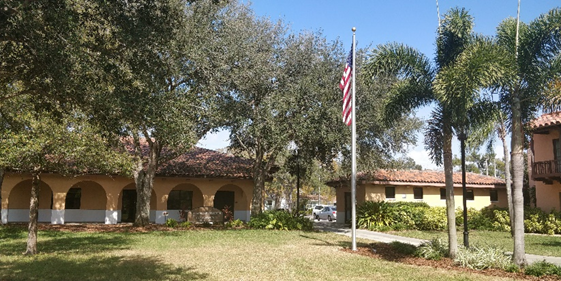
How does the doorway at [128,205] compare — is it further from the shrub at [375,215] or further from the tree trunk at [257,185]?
the shrub at [375,215]

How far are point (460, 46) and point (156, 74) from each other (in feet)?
28.6

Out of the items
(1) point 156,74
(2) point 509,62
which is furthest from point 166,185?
(2) point 509,62

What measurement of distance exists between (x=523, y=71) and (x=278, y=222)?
48.2 feet

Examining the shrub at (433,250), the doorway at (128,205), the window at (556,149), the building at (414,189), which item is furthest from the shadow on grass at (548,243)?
the doorway at (128,205)

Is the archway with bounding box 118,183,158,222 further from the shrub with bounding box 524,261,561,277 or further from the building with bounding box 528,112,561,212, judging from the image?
the building with bounding box 528,112,561,212

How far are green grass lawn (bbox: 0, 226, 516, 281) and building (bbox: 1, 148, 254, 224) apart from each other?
680 cm

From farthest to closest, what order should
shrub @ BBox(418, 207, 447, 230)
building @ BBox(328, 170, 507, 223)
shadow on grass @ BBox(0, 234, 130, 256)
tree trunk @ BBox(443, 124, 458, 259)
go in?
building @ BBox(328, 170, 507, 223) → shrub @ BBox(418, 207, 447, 230) → shadow on grass @ BBox(0, 234, 130, 256) → tree trunk @ BBox(443, 124, 458, 259)

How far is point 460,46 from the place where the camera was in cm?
1238

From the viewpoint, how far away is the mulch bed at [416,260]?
396 inches

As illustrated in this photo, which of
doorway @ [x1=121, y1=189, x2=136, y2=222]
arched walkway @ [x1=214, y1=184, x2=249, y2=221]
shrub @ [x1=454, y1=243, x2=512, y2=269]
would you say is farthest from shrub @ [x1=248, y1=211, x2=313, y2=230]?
shrub @ [x1=454, y1=243, x2=512, y2=269]

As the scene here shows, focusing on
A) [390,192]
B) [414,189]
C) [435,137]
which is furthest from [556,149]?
[435,137]

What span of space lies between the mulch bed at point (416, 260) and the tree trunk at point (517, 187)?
620mm

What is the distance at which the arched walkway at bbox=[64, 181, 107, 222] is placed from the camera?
25.7m

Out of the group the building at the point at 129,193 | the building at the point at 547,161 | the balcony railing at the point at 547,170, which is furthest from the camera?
the building at the point at 129,193
